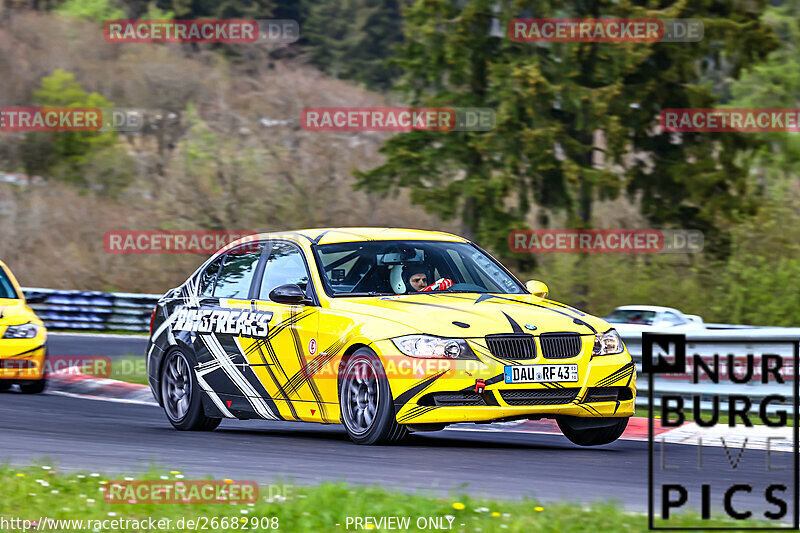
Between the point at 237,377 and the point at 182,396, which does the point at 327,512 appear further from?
the point at 182,396

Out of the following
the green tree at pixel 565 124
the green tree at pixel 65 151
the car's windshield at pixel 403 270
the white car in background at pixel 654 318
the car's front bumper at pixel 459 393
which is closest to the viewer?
the car's front bumper at pixel 459 393

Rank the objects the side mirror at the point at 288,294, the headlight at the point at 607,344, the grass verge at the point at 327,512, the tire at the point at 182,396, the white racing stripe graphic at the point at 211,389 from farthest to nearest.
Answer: the tire at the point at 182,396
the white racing stripe graphic at the point at 211,389
the side mirror at the point at 288,294
the headlight at the point at 607,344
the grass verge at the point at 327,512

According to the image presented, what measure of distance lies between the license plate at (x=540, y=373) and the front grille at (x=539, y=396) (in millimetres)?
72

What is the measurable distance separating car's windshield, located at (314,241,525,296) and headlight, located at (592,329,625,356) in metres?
1.18

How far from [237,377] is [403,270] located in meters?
1.70

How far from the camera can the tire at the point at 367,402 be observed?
9383 mm

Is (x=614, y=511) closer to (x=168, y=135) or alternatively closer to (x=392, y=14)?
(x=168, y=135)

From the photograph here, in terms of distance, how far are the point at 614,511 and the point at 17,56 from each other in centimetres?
5702

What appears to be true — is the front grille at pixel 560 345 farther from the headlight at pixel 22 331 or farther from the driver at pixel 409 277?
the headlight at pixel 22 331

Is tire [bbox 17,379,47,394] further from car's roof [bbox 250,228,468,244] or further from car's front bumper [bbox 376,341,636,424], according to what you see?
car's front bumper [bbox 376,341,636,424]

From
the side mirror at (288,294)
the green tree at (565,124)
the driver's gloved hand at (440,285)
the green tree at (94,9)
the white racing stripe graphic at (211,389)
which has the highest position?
the green tree at (94,9)

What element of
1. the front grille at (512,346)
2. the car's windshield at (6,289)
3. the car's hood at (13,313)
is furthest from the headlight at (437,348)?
the car's windshield at (6,289)

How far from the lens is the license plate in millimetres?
9320

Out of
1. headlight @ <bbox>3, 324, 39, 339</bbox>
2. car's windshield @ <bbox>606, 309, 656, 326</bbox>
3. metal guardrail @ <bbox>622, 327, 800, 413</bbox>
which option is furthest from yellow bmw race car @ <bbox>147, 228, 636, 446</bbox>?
car's windshield @ <bbox>606, 309, 656, 326</bbox>
